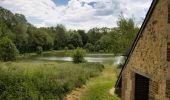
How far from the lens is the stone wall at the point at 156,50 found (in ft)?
29.8

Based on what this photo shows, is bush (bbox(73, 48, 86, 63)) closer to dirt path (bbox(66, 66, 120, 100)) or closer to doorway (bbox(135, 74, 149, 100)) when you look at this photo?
dirt path (bbox(66, 66, 120, 100))

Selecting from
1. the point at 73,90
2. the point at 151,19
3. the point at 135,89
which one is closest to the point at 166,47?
the point at 151,19

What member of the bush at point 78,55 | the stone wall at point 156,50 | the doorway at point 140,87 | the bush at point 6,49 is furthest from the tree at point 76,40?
the stone wall at point 156,50

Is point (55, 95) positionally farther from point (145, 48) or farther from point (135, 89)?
point (145, 48)

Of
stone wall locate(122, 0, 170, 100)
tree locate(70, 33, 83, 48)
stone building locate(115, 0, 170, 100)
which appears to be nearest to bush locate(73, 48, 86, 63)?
stone building locate(115, 0, 170, 100)

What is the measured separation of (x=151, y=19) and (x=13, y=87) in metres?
9.34

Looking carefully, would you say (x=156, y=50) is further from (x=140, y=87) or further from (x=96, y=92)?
(x=96, y=92)

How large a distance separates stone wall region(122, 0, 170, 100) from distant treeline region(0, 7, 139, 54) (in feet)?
81.2

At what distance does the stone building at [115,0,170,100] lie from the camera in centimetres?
902

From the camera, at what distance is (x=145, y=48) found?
11000 millimetres

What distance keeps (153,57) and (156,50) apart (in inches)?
14.8

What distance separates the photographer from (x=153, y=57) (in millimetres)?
10094

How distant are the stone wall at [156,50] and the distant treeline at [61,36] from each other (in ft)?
81.2

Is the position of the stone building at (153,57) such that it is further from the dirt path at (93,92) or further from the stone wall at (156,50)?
the dirt path at (93,92)
